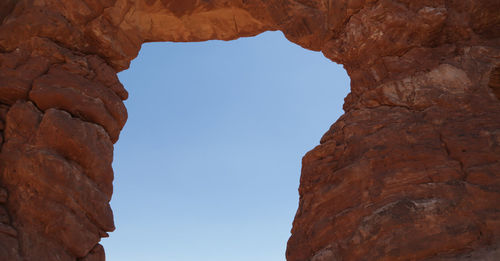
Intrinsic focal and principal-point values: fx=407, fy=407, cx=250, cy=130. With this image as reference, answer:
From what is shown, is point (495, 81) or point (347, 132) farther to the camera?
point (347, 132)

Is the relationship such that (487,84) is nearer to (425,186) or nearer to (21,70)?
(425,186)

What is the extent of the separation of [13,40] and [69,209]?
475cm

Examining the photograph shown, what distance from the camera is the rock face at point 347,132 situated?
7598 millimetres

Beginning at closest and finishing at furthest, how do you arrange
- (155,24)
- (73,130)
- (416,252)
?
(416,252) < (73,130) < (155,24)

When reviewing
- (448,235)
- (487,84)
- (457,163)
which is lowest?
(448,235)

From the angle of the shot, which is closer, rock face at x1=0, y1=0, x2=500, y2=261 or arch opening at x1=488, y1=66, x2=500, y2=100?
rock face at x1=0, y1=0, x2=500, y2=261

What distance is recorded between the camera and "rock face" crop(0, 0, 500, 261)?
7.60 m

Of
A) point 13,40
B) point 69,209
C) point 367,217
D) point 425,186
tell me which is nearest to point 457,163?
point 425,186

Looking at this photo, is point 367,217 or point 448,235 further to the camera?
point 367,217

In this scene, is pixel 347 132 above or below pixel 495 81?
below

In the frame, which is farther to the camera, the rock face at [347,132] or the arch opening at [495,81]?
the arch opening at [495,81]

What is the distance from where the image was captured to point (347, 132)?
957 cm

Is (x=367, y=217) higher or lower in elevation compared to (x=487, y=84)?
lower

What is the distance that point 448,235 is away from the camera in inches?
281
